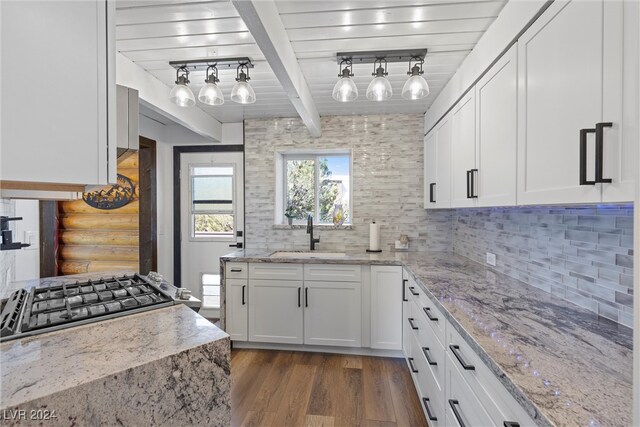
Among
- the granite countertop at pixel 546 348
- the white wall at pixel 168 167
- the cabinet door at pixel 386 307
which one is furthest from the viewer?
the white wall at pixel 168 167

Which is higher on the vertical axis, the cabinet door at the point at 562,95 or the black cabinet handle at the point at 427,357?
the cabinet door at the point at 562,95

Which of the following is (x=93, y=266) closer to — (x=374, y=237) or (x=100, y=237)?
(x=100, y=237)

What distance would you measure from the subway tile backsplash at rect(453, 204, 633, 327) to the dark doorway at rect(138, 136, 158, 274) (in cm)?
352

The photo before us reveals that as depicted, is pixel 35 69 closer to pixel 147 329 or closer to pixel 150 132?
pixel 147 329

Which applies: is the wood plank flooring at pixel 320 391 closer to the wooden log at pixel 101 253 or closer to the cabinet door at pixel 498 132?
the cabinet door at pixel 498 132

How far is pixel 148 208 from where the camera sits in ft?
11.2

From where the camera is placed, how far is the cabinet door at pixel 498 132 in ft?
4.52

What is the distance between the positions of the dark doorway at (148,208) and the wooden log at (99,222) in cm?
35

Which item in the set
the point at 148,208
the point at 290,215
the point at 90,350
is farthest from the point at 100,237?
the point at 90,350

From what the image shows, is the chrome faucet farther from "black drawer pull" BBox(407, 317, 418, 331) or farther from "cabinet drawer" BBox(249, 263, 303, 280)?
"black drawer pull" BBox(407, 317, 418, 331)

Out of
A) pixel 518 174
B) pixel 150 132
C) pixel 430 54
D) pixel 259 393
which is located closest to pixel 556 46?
pixel 518 174

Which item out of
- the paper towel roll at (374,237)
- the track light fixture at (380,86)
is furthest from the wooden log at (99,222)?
the track light fixture at (380,86)

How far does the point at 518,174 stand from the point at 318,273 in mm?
Result: 1850

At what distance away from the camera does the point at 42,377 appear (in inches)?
28.0
